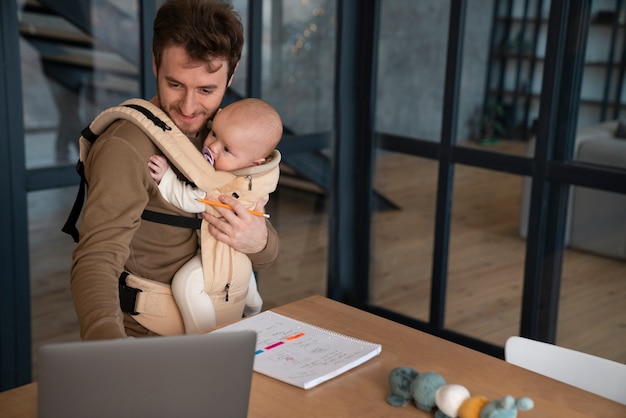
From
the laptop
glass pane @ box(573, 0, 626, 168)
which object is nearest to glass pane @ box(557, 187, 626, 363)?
glass pane @ box(573, 0, 626, 168)

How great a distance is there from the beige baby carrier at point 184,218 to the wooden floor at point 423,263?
1.22 m

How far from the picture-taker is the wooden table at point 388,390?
59.5 inches

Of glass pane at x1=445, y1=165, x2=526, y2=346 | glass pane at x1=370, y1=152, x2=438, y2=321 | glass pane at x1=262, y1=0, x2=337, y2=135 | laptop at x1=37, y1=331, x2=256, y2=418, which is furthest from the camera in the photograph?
glass pane at x1=370, y1=152, x2=438, y2=321

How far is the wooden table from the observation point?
1.51m

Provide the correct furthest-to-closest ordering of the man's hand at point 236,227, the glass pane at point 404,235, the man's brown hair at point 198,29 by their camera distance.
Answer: the glass pane at point 404,235 → the man's hand at point 236,227 → the man's brown hair at point 198,29

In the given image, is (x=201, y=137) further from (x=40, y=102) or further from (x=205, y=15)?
(x=40, y=102)

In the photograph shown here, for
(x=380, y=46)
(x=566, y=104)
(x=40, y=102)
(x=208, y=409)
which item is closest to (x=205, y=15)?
(x=208, y=409)

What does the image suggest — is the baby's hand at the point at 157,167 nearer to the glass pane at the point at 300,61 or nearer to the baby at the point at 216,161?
the baby at the point at 216,161

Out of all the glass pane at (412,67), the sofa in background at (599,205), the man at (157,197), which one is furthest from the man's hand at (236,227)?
the glass pane at (412,67)

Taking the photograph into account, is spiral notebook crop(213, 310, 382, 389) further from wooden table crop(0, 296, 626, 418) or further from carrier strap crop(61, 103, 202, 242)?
carrier strap crop(61, 103, 202, 242)

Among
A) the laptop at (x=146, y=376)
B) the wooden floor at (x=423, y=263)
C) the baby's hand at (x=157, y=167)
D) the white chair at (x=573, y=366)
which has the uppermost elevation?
the baby's hand at (x=157, y=167)

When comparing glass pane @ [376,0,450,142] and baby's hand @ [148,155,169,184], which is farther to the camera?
glass pane @ [376,0,450,142]

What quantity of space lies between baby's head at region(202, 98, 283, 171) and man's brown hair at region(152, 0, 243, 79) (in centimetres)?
16

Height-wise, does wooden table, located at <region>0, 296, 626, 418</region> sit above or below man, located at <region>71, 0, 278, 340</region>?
below
